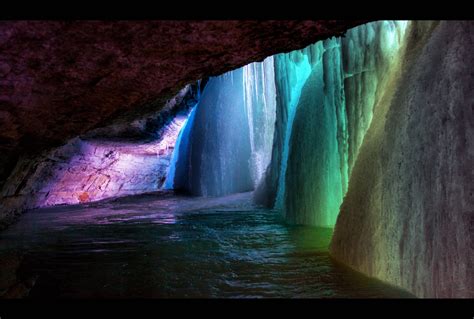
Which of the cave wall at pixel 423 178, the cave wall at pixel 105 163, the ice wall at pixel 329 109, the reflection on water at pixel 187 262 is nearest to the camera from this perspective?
the cave wall at pixel 423 178

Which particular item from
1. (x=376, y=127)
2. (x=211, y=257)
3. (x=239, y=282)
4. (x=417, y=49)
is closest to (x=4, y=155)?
(x=211, y=257)

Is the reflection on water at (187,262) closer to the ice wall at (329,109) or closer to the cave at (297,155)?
the cave at (297,155)

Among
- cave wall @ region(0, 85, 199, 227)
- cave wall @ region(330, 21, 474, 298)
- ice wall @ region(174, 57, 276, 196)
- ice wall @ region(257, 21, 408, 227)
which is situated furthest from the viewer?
ice wall @ region(174, 57, 276, 196)

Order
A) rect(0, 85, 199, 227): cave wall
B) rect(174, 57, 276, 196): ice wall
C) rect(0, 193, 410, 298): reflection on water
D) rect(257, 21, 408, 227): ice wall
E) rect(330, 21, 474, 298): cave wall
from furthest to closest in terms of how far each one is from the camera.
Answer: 1. rect(174, 57, 276, 196): ice wall
2. rect(0, 85, 199, 227): cave wall
3. rect(257, 21, 408, 227): ice wall
4. rect(0, 193, 410, 298): reflection on water
5. rect(330, 21, 474, 298): cave wall

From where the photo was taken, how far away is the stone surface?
7.89 ft

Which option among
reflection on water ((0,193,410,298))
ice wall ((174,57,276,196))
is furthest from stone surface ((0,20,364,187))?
ice wall ((174,57,276,196))

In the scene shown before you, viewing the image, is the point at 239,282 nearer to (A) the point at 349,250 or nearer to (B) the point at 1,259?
(A) the point at 349,250

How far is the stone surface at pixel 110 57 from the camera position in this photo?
2.41 m

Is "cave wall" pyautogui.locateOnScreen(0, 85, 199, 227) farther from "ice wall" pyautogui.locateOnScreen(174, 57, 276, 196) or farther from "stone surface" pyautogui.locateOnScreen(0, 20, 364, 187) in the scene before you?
"stone surface" pyautogui.locateOnScreen(0, 20, 364, 187)

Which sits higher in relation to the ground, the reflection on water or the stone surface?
the stone surface

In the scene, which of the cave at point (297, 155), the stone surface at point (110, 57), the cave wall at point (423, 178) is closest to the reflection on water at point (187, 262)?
the cave at point (297, 155)

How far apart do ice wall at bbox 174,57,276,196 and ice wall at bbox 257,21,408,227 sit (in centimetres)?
286

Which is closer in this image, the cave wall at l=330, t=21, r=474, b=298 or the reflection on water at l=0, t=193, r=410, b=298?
the cave wall at l=330, t=21, r=474, b=298

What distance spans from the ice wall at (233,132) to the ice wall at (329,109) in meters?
2.86
